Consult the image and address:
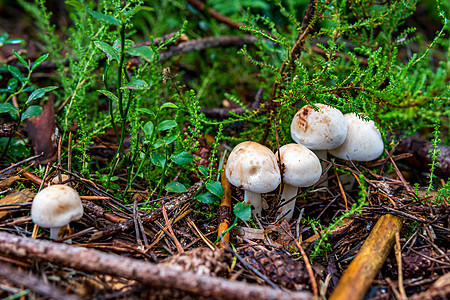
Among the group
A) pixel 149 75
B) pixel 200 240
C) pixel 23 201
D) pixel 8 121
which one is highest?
pixel 149 75

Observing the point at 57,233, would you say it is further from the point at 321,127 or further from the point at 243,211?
the point at 321,127

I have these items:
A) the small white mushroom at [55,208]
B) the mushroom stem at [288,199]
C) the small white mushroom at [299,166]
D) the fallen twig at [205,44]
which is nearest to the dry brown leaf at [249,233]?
the mushroom stem at [288,199]

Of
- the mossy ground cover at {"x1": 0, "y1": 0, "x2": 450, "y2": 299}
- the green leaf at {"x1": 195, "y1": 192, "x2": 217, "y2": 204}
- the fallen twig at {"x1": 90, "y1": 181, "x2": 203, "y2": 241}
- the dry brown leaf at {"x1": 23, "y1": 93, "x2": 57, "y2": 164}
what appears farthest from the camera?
the dry brown leaf at {"x1": 23, "y1": 93, "x2": 57, "y2": 164}

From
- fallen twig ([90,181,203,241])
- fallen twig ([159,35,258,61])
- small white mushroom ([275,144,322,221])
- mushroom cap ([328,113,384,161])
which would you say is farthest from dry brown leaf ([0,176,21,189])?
mushroom cap ([328,113,384,161])

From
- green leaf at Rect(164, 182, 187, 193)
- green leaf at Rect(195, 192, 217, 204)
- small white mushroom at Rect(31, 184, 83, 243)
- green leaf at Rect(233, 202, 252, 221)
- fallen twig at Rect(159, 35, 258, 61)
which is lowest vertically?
green leaf at Rect(195, 192, 217, 204)

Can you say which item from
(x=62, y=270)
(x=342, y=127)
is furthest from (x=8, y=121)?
(x=342, y=127)

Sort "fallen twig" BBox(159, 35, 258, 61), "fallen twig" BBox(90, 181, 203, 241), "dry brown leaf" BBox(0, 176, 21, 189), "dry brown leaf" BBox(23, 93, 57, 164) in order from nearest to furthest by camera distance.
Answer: "fallen twig" BBox(90, 181, 203, 241)
"dry brown leaf" BBox(0, 176, 21, 189)
"dry brown leaf" BBox(23, 93, 57, 164)
"fallen twig" BBox(159, 35, 258, 61)

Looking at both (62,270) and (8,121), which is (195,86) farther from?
(62,270)

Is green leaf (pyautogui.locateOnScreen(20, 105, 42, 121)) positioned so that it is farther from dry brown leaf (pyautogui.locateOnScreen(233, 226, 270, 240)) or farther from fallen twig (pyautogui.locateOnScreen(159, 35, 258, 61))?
dry brown leaf (pyautogui.locateOnScreen(233, 226, 270, 240))
